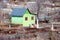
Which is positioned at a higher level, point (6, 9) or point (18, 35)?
point (6, 9)

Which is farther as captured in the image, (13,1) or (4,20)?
(13,1)

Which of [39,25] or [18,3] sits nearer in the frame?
[39,25]

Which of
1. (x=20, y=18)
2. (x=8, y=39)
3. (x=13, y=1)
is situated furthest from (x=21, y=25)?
(x=13, y=1)

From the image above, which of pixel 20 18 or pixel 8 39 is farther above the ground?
pixel 20 18

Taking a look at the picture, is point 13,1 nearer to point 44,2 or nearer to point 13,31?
point 44,2

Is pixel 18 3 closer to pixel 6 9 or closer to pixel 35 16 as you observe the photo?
pixel 6 9

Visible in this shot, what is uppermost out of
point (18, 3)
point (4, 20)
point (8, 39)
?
point (18, 3)

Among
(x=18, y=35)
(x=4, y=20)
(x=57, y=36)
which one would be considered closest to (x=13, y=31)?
(x=18, y=35)

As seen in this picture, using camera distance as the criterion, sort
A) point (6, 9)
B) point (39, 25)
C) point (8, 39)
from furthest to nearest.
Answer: point (6, 9)
point (39, 25)
point (8, 39)

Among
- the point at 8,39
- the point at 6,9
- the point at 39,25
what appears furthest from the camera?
the point at 6,9
